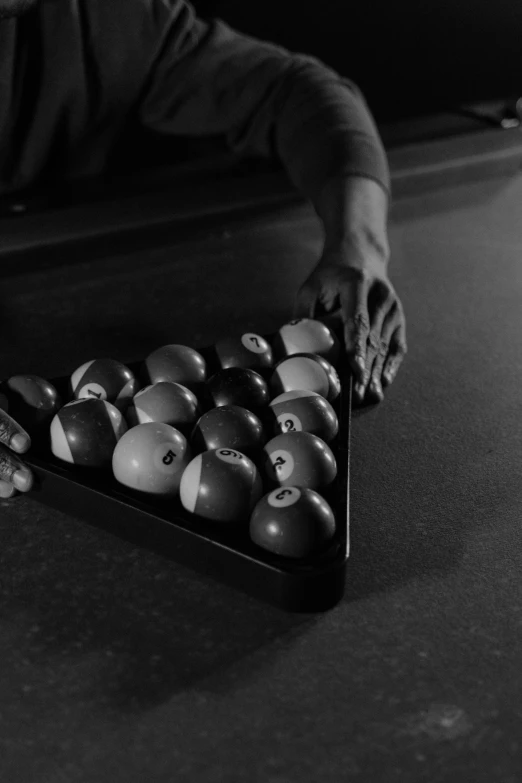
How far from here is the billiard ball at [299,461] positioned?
114 cm

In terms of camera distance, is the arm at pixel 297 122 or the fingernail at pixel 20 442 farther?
the arm at pixel 297 122

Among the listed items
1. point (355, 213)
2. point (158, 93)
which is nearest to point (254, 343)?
point (355, 213)

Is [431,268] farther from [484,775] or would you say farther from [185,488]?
[484,775]

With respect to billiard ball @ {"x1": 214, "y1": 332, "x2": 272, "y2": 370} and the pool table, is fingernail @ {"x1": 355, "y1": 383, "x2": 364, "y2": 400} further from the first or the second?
billiard ball @ {"x1": 214, "y1": 332, "x2": 272, "y2": 370}

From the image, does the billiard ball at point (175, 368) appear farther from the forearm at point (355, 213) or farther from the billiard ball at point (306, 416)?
the forearm at point (355, 213)

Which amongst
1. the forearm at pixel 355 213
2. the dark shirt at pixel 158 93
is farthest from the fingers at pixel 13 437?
the dark shirt at pixel 158 93

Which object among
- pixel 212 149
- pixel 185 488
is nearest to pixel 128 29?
pixel 212 149

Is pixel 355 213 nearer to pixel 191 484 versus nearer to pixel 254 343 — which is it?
pixel 254 343

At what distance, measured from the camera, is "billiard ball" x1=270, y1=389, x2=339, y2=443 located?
1.26 m

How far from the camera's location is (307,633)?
0.97 meters

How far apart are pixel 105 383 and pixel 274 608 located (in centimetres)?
50

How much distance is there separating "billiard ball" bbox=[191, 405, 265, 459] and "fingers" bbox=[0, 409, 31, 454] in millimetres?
244

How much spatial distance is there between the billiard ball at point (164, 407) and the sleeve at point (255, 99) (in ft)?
3.49

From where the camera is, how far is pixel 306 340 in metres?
1.51
